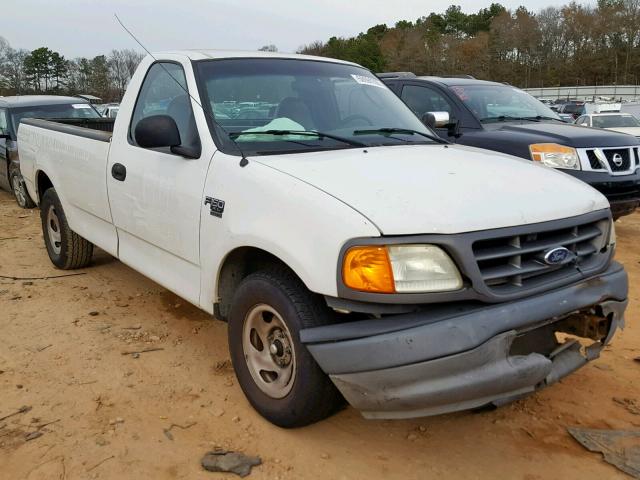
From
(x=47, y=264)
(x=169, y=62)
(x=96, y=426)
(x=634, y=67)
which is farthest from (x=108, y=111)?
(x=634, y=67)

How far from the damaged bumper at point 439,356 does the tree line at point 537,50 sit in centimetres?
8107

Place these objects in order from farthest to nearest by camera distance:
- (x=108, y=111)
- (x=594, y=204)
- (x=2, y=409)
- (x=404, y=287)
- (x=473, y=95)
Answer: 1. (x=108, y=111)
2. (x=473, y=95)
3. (x=2, y=409)
4. (x=594, y=204)
5. (x=404, y=287)

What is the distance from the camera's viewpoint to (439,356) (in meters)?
2.32

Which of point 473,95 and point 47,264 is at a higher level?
point 473,95

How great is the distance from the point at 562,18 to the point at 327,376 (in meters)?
106

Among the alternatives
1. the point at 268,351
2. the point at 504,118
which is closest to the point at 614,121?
the point at 504,118

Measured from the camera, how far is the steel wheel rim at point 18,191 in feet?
31.6

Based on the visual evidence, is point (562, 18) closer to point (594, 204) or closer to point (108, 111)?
point (108, 111)

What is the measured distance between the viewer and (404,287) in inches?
94.5

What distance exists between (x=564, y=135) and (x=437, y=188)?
185 inches

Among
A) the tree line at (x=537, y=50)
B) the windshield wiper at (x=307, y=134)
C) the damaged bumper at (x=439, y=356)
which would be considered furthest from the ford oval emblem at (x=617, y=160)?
the tree line at (x=537, y=50)

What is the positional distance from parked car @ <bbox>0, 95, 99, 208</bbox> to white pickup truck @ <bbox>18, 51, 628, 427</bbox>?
629 cm

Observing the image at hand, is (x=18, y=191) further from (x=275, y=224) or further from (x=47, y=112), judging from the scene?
(x=275, y=224)

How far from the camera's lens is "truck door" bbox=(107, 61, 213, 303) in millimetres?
3371
